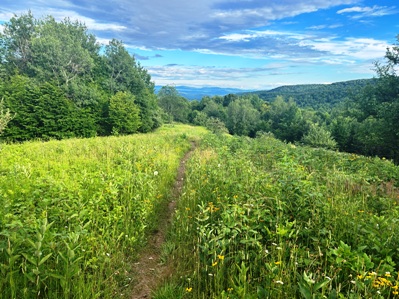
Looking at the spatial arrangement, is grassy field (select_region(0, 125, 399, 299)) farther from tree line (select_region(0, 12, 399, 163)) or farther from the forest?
tree line (select_region(0, 12, 399, 163))

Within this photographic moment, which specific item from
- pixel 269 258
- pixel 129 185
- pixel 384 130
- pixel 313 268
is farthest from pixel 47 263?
pixel 384 130

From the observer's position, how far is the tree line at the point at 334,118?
23953 mm

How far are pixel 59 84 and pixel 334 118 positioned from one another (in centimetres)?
7619

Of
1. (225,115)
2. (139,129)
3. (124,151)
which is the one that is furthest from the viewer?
(225,115)

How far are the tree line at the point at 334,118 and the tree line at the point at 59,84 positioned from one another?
676 inches

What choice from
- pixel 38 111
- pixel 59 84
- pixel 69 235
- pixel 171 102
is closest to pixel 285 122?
pixel 171 102

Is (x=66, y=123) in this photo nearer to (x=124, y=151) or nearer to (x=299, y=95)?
(x=124, y=151)

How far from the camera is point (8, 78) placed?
34750mm

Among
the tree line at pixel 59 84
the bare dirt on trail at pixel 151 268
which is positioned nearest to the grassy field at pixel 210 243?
the bare dirt on trail at pixel 151 268

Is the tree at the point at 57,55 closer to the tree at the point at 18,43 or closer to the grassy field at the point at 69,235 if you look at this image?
the tree at the point at 18,43

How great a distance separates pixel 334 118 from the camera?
74688mm

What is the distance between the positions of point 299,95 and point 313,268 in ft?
495

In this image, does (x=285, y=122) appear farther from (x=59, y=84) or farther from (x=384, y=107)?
(x=59, y=84)

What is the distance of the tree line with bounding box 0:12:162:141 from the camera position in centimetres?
3112
